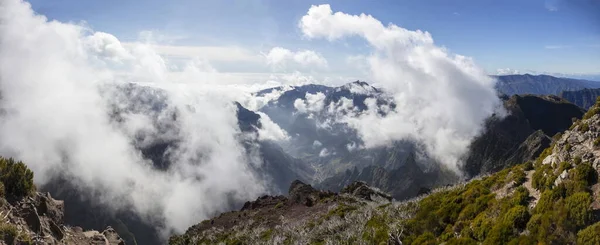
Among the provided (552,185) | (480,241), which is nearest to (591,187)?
(552,185)

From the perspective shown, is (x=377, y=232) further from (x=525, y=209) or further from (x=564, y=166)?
(x=564, y=166)

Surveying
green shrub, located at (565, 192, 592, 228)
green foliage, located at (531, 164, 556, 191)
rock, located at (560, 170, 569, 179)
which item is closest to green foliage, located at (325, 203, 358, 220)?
green foliage, located at (531, 164, 556, 191)

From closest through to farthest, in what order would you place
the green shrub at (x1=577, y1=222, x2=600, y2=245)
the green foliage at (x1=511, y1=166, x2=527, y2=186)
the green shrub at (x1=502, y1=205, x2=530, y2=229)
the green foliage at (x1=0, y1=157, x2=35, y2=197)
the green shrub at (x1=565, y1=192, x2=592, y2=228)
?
1. the green shrub at (x1=577, y1=222, x2=600, y2=245)
2. the green shrub at (x1=565, y1=192, x2=592, y2=228)
3. the green shrub at (x1=502, y1=205, x2=530, y2=229)
4. the green foliage at (x1=0, y1=157, x2=35, y2=197)
5. the green foliage at (x1=511, y1=166, x2=527, y2=186)

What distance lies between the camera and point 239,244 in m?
57.2

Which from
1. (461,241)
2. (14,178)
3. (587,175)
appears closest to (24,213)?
(14,178)

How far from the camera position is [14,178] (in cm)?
2380

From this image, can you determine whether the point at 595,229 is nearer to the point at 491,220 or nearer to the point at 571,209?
the point at 571,209

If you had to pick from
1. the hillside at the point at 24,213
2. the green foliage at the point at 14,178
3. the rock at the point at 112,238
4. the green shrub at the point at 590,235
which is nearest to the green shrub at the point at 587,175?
the green shrub at the point at 590,235

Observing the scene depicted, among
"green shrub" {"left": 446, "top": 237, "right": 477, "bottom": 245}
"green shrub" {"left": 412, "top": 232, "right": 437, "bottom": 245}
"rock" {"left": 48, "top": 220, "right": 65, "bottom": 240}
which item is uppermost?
"rock" {"left": 48, "top": 220, "right": 65, "bottom": 240}

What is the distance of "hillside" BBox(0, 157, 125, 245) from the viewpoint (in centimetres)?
1984

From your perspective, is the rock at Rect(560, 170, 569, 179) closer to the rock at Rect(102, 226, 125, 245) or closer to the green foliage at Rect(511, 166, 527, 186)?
the green foliage at Rect(511, 166, 527, 186)

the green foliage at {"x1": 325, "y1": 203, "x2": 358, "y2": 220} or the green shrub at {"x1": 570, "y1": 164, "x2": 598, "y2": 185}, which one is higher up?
the green shrub at {"x1": 570, "y1": 164, "x2": 598, "y2": 185}

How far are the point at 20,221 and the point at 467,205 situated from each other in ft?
98.8

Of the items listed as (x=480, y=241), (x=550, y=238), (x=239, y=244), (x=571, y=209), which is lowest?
(x=239, y=244)
